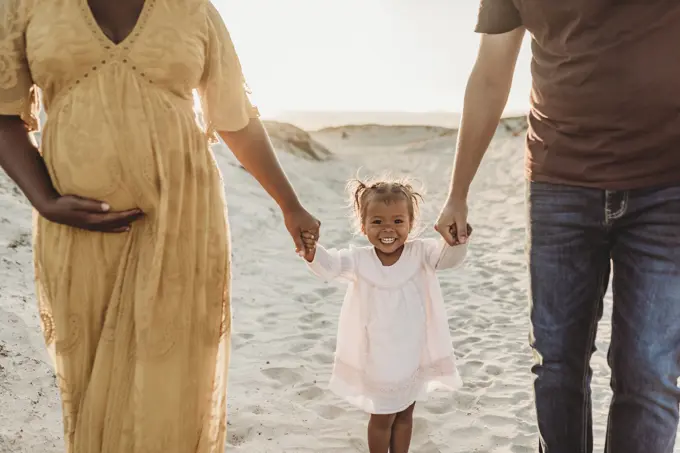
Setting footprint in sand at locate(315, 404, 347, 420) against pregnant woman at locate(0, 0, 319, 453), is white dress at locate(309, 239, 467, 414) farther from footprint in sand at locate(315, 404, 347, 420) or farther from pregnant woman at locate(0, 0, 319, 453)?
footprint in sand at locate(315, 404, 347, 420)

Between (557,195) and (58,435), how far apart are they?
2.56 metres

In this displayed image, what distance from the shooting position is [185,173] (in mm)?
1731

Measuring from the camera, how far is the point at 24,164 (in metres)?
1.66

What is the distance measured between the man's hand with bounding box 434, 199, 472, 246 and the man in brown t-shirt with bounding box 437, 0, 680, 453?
0.74 ft

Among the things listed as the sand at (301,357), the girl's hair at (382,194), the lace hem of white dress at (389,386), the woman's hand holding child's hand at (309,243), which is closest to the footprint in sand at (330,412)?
the sand at (301,357)

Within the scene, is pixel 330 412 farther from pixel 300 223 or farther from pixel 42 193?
pixel 42 193

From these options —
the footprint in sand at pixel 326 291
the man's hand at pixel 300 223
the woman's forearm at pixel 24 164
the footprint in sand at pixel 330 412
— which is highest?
the woman's forearm at pixel 24 164

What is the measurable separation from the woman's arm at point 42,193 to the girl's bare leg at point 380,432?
134cm

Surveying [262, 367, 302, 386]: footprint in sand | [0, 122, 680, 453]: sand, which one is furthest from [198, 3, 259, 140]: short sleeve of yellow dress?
[262, 367, 302, 386]: footprint in sand

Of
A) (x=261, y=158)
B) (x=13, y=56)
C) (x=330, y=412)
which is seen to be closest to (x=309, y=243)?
(x=261, y=158)

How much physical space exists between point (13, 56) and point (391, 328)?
154cm

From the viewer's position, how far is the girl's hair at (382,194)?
98.0 inches

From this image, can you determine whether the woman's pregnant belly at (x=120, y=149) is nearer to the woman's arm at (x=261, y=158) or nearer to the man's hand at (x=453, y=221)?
the woman's arm at (x=261, y=158)

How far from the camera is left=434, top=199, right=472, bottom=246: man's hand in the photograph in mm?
2061
